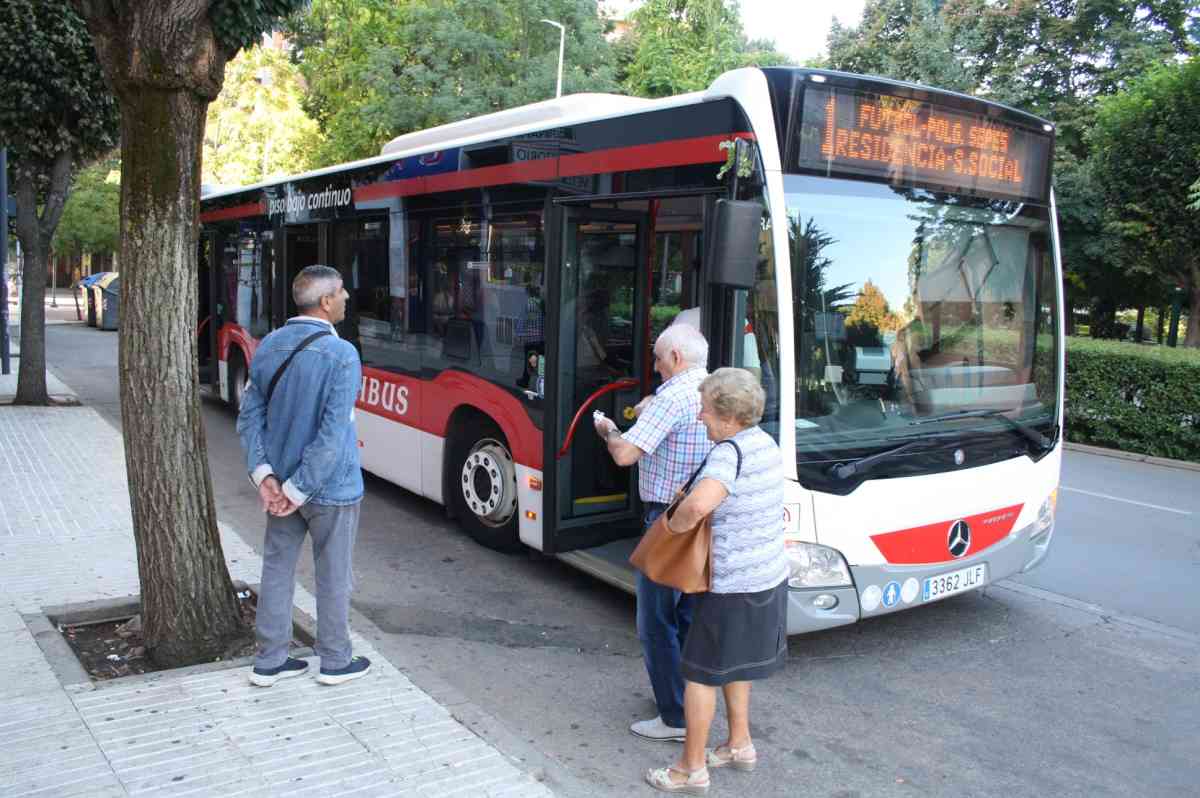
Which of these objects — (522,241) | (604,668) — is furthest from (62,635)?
(522,241)

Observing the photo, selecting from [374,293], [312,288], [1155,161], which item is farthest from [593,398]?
[1155,161]

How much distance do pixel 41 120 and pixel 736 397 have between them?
1204 centimetres

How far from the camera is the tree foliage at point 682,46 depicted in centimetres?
2448

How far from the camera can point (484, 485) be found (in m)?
7.22

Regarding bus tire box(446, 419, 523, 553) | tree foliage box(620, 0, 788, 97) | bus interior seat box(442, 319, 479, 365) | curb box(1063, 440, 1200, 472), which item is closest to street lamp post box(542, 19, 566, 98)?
tree foliage box(620, 0, 788, 97)

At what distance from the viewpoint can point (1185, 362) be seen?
1352 centimetres

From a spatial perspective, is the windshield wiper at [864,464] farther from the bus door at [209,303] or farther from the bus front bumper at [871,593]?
the bus door at [209,303]

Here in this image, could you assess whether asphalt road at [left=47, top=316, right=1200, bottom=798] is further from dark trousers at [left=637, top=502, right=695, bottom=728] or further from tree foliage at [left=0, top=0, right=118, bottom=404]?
tree foliage at [left=0, top=0, right=118, bottom=404]

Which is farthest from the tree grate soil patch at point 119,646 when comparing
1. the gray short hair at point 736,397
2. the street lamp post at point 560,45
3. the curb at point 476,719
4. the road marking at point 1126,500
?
the street lamp post at point 560,45

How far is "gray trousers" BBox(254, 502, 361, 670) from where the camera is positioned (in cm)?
449

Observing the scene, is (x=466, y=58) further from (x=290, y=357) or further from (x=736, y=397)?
(x=736, y=397)

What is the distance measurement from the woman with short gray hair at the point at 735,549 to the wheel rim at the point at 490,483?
127 inches

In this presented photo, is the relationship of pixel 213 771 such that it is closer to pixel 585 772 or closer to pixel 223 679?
pixel 223 679

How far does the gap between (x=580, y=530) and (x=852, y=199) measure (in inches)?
105
